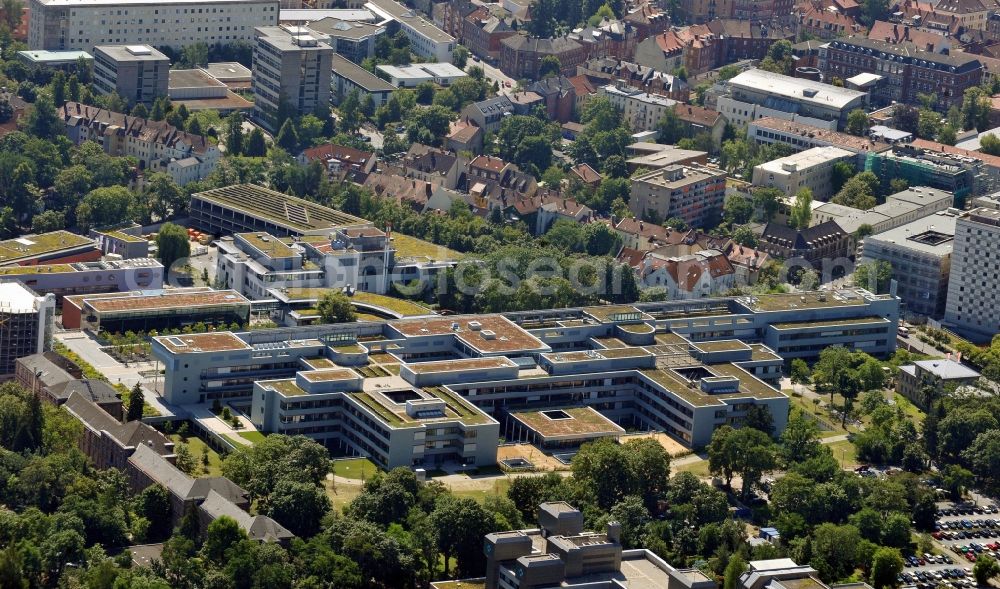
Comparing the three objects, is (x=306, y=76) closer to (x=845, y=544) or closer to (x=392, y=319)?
(x=392, y=319)

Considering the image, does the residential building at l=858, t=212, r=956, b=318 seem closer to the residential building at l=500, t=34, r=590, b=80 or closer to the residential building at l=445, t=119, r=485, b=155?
the residential building at l=445, t=119, r=485, b=155

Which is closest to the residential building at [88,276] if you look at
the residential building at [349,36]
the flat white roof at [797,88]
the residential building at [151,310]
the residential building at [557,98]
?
the residential building at [151,310]

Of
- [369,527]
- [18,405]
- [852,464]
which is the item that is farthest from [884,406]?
[18,405]

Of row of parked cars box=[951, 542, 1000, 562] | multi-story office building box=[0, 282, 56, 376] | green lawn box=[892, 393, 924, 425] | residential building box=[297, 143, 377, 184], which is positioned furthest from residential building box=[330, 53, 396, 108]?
row of parked cars box=[951, 542, 1000, 562]

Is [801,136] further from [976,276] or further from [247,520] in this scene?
[247,520]

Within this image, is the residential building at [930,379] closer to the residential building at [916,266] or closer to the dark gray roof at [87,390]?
the residential building at [916,266]

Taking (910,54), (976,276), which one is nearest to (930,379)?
(976,276)
